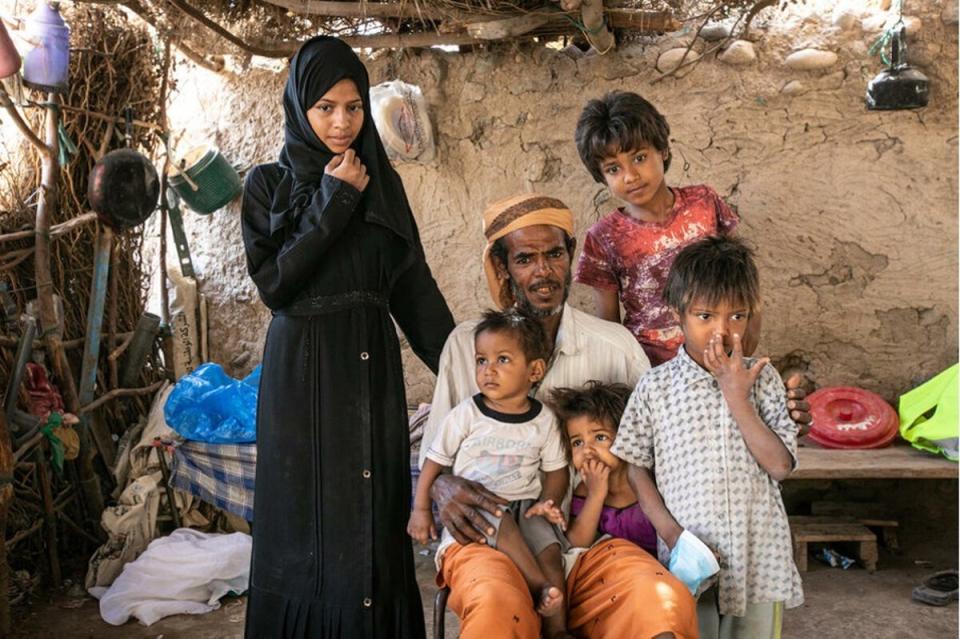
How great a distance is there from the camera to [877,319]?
4.72 metres

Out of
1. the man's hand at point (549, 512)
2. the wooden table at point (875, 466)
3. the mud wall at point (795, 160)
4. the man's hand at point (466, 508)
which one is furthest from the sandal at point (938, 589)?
the man's hand at point (466, 508)

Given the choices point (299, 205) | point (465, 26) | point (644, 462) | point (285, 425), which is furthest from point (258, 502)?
point (465, 26)

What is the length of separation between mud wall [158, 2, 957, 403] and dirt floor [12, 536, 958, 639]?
3.10 ft

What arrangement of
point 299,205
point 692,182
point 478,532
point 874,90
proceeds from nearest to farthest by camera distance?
point 478,532 < point 299,205 < point 874,90 < point 692,182

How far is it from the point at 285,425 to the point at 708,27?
3.28m

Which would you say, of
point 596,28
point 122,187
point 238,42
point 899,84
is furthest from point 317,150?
point 899,84

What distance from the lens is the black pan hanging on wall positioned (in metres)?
4.46

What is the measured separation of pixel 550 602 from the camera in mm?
2227

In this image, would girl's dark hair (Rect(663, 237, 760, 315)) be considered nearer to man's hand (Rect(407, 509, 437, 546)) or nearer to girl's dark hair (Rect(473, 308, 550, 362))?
girl's dark hair (Rect(473, 308, 550, 362))

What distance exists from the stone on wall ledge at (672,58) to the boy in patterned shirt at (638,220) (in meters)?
1.86

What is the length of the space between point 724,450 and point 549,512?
46 cm

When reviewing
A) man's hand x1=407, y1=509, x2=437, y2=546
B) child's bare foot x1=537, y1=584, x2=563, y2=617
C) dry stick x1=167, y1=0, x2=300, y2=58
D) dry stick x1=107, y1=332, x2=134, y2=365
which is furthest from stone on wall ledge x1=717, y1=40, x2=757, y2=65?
dry stick x1=107, y1=332, x2=134, y2=365

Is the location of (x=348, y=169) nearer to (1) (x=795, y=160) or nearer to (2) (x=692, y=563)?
(2) (x=692, y=563)

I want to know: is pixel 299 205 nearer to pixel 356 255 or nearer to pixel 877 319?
pixel 356 255
